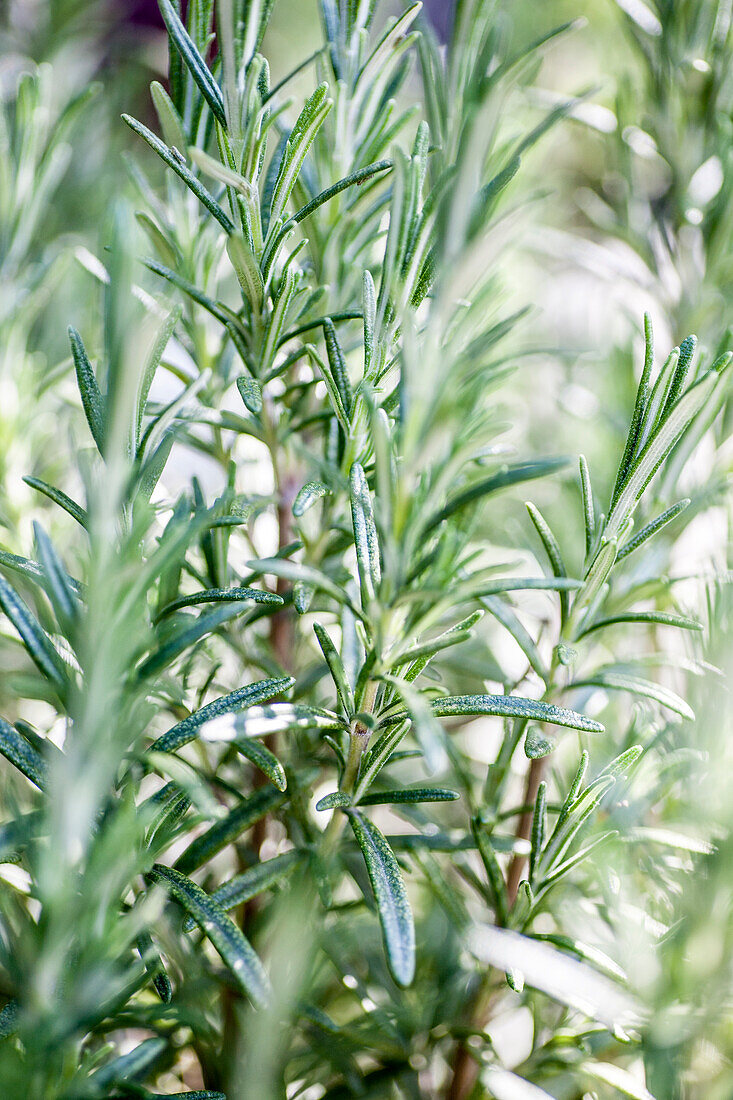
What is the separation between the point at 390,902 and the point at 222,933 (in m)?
0.07

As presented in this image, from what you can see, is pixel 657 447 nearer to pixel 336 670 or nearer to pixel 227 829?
pixel 336 670

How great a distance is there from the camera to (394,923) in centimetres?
30

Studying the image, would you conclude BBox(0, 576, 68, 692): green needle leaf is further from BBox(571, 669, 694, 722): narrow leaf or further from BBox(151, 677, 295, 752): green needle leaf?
BBox(571, 669, 694, 722): narrow leaf

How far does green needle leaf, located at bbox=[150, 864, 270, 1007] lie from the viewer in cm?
29

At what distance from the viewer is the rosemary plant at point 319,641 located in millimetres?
283

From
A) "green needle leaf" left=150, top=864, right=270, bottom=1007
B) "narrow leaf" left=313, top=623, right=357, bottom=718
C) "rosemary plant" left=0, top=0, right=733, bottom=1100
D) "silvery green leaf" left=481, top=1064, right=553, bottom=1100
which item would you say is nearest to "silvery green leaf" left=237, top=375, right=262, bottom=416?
"rosemary plant" left=0, top=0, right=733, bottom=1100

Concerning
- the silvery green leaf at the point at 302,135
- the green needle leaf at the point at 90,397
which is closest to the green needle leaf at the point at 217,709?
the green needle leaf at the point at 90,397

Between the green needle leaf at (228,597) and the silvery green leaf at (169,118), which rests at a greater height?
the silvery green leaf at (169,118)

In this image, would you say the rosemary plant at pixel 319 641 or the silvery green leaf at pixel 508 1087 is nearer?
the rosemary plant at pixel 319 641

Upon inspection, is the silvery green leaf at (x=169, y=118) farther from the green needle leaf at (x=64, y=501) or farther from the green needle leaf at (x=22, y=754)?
the green needle leaf at (x=22, y=754)

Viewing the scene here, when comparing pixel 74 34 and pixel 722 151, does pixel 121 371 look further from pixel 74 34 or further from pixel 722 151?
pixel 74 34

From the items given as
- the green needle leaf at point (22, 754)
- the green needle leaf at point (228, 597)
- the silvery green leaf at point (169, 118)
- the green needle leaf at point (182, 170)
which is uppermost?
the silvery green leaf at point (169, 118)

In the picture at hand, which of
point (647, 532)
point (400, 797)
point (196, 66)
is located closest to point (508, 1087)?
point (400, 797)

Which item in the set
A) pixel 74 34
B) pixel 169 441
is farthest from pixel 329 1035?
pixel 74 34
